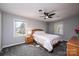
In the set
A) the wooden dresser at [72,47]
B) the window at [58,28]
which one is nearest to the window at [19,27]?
the window at [58,28]

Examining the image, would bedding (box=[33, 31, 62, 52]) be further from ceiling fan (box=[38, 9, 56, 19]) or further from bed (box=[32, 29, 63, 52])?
ceiling fan (box=[38, 9, 56, 19])

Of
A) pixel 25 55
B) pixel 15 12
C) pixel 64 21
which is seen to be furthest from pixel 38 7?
pixel 25 55

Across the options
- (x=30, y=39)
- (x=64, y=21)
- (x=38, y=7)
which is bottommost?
(x=30, y=39)

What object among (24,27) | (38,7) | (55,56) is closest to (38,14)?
(38,7)

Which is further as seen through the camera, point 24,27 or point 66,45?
point 24,27

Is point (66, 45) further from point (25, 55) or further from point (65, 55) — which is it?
point (25, 55)

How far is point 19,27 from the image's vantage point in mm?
1617

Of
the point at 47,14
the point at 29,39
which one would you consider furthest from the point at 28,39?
the point at 47,14

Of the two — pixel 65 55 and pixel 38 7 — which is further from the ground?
pixel 38 7

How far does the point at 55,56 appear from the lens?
158 cm

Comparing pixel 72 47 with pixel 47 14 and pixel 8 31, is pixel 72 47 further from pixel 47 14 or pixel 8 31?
pixel 8 31

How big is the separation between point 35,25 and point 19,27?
1.01 feet

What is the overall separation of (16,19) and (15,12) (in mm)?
127

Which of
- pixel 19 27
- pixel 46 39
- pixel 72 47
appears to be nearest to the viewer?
pixel 72 47
